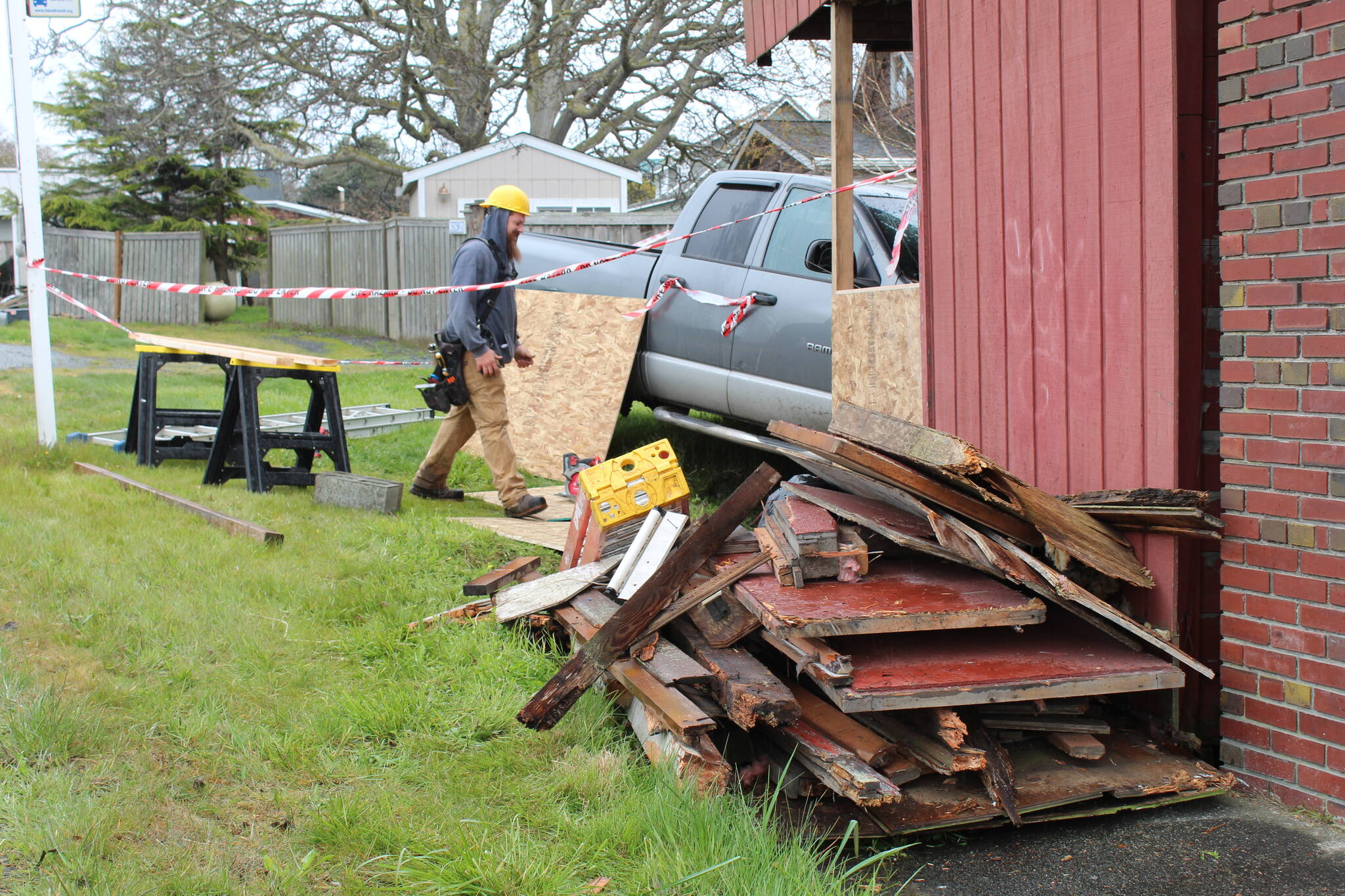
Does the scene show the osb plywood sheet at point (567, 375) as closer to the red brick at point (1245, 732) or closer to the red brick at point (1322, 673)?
the red brick at point (1245, 732)

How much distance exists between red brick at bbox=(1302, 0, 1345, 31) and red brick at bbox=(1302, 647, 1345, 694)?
189 centimetres

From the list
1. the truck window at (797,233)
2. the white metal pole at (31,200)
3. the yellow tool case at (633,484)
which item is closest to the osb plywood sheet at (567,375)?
the truck window at (797,233)

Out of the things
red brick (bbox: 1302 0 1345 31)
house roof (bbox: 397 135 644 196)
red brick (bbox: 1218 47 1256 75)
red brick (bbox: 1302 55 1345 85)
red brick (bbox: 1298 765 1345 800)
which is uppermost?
house roof (bbox: 397 135 644 196)

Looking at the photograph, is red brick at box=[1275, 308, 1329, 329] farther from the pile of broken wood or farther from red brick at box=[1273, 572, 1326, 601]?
red brick at box=[1273, 572, 1326, 601]

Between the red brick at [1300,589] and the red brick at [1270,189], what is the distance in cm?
116

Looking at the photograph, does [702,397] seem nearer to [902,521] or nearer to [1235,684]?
[902,521]

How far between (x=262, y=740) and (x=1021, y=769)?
2448mm

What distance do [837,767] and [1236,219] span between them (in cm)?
212

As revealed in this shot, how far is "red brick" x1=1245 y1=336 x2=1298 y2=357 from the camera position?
3.36 m

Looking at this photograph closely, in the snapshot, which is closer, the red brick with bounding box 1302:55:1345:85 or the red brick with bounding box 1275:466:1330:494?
the red brick with bounding box 1302:55:1345:85

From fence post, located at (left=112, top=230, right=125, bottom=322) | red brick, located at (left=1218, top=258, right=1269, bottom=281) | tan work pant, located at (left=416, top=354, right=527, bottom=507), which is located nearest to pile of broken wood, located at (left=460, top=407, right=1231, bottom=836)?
red brick, located at (left=1218, top=258, right=1269, bottom=281)

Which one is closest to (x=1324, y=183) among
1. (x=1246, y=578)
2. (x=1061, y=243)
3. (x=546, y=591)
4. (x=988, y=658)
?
(x=1061, y=243)

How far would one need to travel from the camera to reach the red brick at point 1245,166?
3.40 m

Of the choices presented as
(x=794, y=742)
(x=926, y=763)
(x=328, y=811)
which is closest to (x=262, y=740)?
(x=328, y=811)
